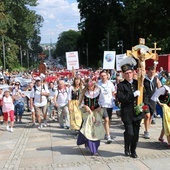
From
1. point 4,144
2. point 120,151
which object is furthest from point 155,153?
point 4,144

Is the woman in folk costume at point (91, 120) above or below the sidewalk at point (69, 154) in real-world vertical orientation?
above

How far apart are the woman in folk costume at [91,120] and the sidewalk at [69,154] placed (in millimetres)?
268

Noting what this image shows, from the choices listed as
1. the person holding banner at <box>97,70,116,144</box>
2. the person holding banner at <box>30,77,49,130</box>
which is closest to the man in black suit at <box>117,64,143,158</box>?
the person holding banner at <box>97,70,116,144</box>

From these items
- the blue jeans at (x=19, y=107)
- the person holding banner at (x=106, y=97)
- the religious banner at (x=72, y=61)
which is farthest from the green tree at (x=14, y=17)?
the person holding banner at (x=106, y=97)

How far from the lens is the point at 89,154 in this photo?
7.12 m

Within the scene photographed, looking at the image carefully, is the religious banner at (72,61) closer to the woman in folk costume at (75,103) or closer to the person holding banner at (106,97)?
the woman in folk costume at (75,103)

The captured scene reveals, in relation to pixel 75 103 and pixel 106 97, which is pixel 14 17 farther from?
pixel 106 97

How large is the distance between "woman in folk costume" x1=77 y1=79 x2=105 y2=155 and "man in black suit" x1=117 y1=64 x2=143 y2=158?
0.69 meters

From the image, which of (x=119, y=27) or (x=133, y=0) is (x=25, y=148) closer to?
(x=133, y=0)

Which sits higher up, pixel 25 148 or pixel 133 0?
pixel 133 0

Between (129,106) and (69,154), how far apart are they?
5.62ft

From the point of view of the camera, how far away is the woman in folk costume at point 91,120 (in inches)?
275

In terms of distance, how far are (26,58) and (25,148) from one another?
93.2m

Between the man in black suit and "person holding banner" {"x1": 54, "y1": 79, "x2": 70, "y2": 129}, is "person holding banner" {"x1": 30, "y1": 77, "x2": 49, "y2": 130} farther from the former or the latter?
the man in black suit
